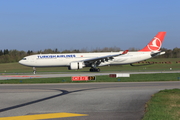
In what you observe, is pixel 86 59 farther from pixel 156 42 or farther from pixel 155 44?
pixel 156 42

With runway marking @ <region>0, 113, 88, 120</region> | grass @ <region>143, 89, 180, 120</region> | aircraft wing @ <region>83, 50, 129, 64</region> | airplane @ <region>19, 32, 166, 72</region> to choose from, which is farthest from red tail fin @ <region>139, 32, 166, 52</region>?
runway marking @ <region>0, 113, 88, 120</region>

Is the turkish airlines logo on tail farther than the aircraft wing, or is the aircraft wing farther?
the turkish airlines logo on tail

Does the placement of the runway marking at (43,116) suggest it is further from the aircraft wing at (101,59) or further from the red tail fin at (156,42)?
the red tail fin at (156,42)

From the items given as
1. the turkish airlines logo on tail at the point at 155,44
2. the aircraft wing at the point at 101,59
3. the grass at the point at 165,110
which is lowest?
the grass at the point at 165,110

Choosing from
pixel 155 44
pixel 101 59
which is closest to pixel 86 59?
pixel 101 59

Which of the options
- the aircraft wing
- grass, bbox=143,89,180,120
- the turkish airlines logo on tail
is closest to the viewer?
grass, bbox=143,89,180,120

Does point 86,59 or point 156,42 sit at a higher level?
point 156,42

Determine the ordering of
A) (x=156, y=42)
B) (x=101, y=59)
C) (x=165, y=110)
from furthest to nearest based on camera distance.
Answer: (x=156, y=42) → (x=101, y=59) → (x=165, y=110)

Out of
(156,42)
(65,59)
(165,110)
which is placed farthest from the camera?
(156,42)

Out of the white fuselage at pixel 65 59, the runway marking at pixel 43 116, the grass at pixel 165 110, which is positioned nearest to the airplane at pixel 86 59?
the white fuselage at pixel 65 59

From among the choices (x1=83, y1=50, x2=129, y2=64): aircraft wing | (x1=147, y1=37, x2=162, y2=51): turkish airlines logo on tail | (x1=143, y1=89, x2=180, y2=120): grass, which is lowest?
(x1=143, y1=89, x2=180, y2=120): grass

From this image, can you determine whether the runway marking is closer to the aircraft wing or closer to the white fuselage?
the aircraft wing

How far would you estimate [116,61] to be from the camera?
46781mm

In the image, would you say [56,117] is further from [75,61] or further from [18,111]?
[75,61]
